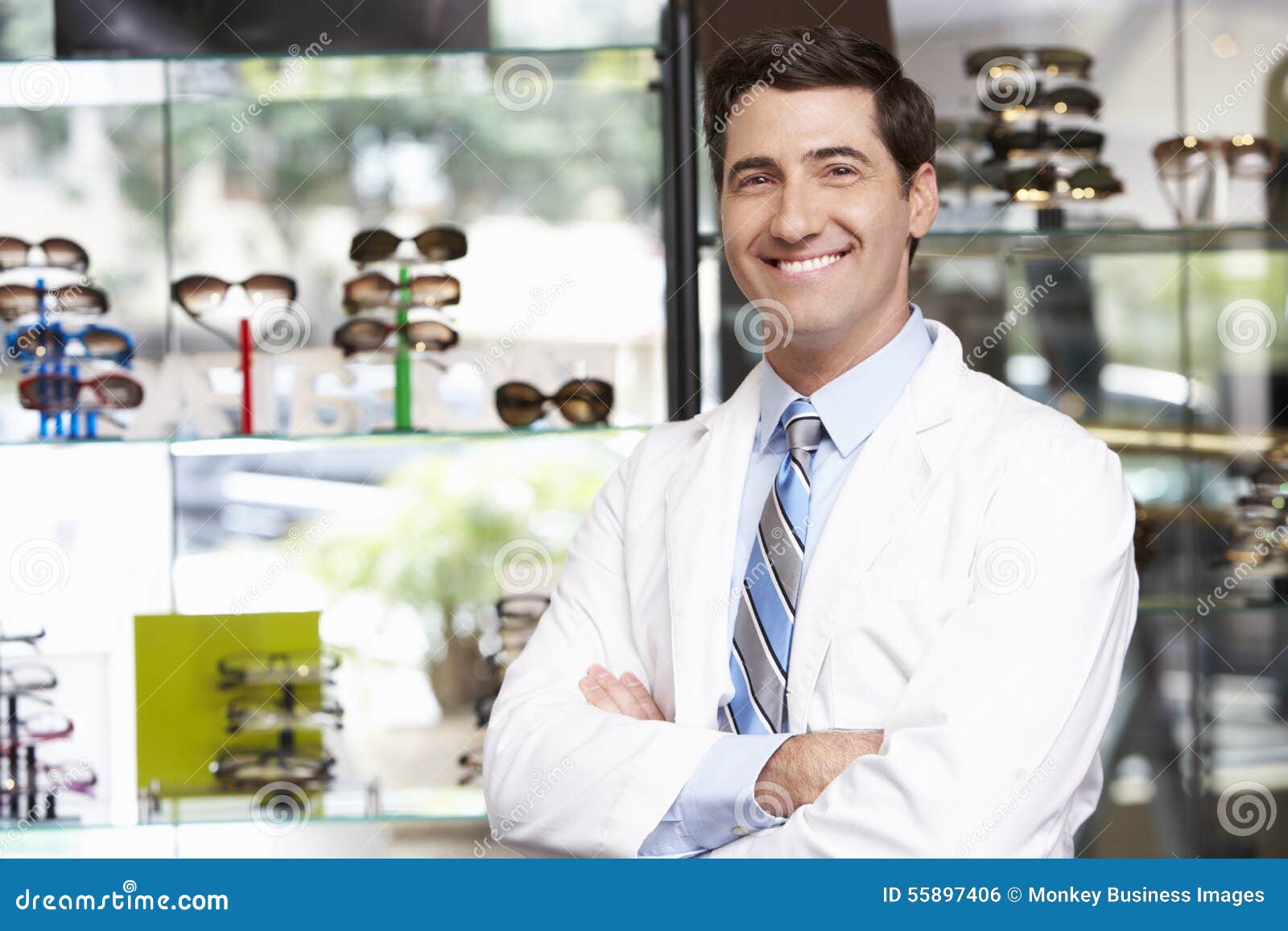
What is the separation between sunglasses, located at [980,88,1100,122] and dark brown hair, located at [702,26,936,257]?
81 cm

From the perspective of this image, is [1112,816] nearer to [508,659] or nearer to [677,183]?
[508,659]

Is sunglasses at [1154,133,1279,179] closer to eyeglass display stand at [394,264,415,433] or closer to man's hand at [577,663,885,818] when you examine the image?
eyeglass display stand at [394,264,415,433]

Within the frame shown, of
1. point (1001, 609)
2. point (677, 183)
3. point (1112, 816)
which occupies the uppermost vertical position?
point (677, 183)

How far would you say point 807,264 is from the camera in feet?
4.39

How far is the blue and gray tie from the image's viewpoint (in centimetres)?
132

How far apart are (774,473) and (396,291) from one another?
0.91m

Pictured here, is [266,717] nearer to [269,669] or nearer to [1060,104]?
[269,669]

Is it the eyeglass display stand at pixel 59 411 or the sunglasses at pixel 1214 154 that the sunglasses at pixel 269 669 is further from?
the sunglasses at pixel 1214 154

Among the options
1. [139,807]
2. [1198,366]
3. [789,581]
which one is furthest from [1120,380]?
[139,807]

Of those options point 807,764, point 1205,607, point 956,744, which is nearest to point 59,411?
Answer: point 807,764

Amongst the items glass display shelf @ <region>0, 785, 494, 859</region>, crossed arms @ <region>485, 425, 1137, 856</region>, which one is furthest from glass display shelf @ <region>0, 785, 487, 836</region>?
crossed arms @ <region>485, 425, 1137, 856</region>

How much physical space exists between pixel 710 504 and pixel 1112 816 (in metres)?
1.46
